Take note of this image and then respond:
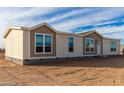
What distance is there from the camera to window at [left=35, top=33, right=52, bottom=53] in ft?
49.2

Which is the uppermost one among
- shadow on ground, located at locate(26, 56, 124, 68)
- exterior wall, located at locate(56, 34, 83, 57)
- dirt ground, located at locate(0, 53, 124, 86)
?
exterior wall, located at locate(56, 34, 83, 57)

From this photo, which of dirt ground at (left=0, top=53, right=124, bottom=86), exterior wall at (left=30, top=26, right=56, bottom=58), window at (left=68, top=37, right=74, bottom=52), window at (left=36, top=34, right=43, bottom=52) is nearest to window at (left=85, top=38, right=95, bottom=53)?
window at (left=68, top=37, right=74, bottom=52)

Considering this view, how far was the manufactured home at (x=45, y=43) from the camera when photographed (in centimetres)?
1433

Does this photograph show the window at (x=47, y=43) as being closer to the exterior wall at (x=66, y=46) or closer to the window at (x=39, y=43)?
the window at (x=39, y=43)

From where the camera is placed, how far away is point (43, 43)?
15359 millimetres

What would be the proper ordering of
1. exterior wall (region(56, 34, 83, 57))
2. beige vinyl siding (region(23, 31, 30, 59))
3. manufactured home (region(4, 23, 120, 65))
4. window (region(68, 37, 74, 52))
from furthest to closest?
window (region(68, 37, 74, 52)) < exterior wall (region(56, 34, 83, 57)) < manufactured home (region(4, 23, 120, 65)) < beige vinyl siding (region(23, 31, 30, 59))

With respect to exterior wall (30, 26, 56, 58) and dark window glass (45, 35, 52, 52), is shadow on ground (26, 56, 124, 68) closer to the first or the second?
exterior wall (30, 26, 56, 58)

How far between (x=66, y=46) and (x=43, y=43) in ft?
9.83

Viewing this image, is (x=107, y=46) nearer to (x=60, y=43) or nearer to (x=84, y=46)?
(x=84, y=46)

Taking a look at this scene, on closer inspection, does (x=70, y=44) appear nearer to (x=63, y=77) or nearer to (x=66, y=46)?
(x=66, y=46)

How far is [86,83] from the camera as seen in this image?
26.0ft
